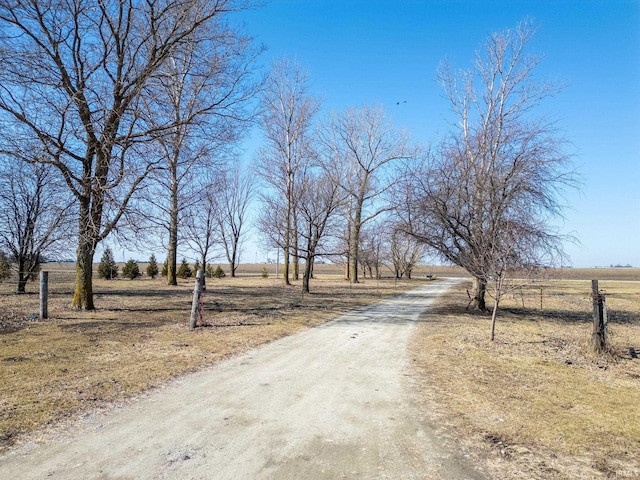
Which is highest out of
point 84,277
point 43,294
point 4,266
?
point 4,266

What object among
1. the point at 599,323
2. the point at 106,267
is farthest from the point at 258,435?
the point at 106,267

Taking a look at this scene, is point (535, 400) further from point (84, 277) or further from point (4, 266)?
point (4, 266)

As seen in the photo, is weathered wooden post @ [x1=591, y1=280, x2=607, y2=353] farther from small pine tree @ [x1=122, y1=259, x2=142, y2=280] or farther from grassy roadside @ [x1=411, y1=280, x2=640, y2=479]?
small pine tree @ [x1=122, y1=259, x2=142, y2=280]

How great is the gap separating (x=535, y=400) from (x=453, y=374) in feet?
4.45

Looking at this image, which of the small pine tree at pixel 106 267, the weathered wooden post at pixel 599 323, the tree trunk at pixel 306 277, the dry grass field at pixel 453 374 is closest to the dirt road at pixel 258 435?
the dry grass field at pixel 453 374

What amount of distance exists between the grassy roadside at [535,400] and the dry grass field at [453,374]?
0.02 metres

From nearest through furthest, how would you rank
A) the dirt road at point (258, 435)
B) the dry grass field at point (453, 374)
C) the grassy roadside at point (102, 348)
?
the dirt road at point (258, 435)
the dry grass field at point (453, 374)
the grassy roadside at point (102, 348)

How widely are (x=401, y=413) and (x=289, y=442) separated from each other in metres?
1.45

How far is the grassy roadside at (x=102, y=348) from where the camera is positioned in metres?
4.52

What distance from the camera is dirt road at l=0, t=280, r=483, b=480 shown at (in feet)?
10.3

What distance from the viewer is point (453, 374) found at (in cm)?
630

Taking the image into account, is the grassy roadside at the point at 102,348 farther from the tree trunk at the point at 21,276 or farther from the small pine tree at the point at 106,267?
the small pine tree at the point at 106,267

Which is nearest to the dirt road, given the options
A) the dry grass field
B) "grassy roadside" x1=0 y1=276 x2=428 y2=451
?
the dry grass field

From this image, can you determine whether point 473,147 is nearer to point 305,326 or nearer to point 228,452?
point 305,326
